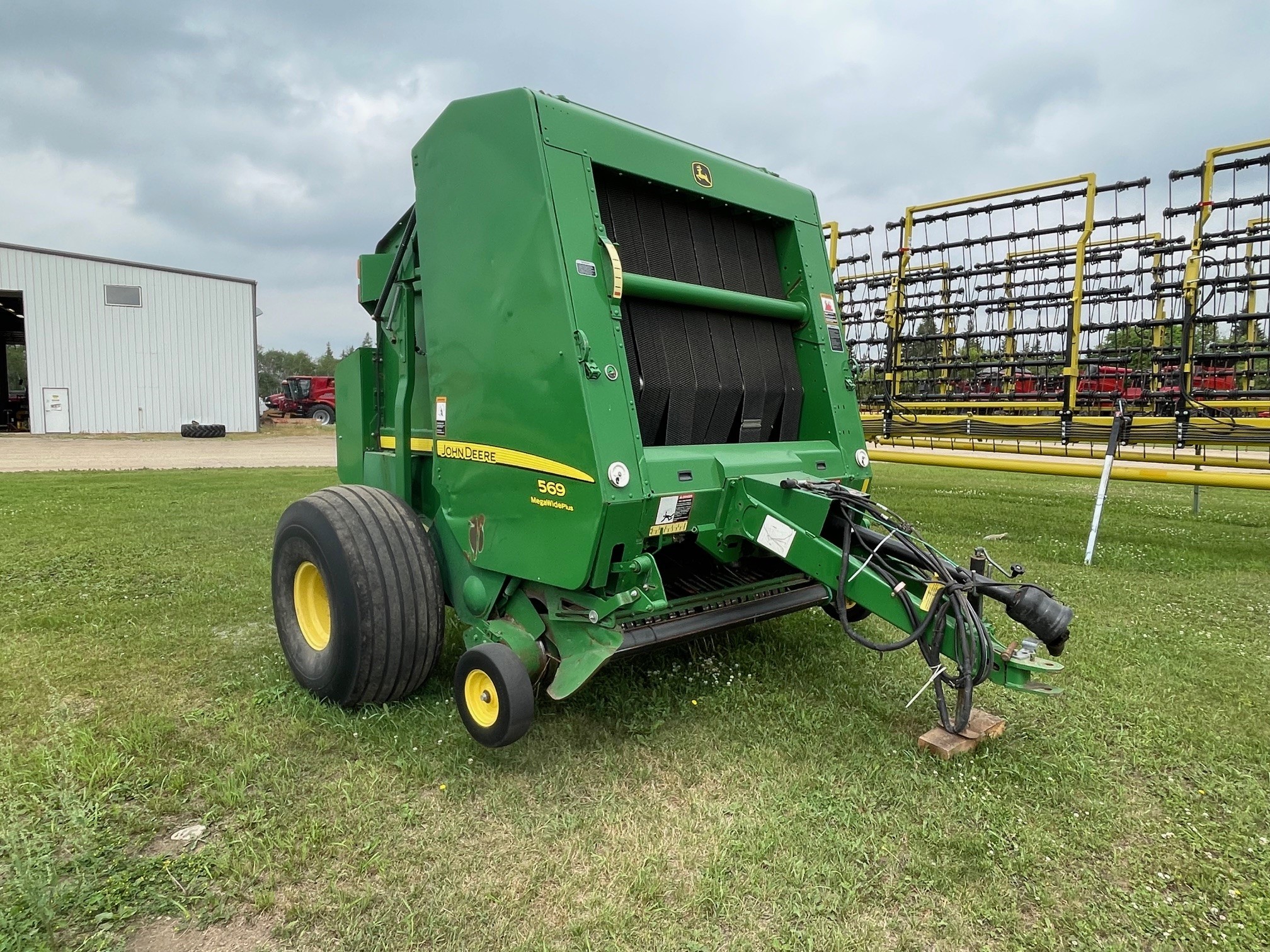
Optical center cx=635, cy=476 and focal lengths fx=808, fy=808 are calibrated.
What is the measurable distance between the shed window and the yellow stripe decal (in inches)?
1055

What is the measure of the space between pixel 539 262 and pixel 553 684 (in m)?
1.60

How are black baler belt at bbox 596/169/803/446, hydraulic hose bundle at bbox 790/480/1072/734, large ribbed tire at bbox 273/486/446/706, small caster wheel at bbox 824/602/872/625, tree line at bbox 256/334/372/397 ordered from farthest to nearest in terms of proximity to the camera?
1. tree line at bbox 256/334/372/397
2. small caster wheel at bbox 824/602/872/625
3. black baler belt at bbox 596/169/803/446
4. large ribbed tire at bbox 273/486/446/706
5. hydraulic hose bundle at bbox 790/480/1072/734

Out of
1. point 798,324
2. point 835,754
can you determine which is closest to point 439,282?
point 798,324

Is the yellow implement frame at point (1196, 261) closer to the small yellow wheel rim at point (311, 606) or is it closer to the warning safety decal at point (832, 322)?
the warning safety decal at point (832, 322)

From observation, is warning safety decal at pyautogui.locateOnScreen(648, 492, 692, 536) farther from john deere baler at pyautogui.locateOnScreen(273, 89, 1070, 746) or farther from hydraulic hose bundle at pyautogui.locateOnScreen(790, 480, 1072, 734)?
hydraulic hose bundle at pyautogui.locateOnScreen(790, 480, 1072, 734)

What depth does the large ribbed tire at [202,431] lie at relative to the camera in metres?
25.8

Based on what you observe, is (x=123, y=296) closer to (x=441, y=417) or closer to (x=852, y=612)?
(x=441, y=417)

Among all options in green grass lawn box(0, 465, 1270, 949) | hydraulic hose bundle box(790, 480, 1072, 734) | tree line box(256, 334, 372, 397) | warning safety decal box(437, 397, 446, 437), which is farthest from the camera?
tree line box(256, 334, 372, 397)

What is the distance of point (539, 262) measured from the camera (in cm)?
304

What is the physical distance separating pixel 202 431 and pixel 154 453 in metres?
6.61

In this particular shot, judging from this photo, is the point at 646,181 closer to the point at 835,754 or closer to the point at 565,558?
the point at 565,558

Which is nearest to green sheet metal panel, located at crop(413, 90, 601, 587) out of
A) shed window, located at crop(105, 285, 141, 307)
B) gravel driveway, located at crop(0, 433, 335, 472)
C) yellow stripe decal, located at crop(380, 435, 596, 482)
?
yellow stripe decal, located at crop(380, 435, 596, 482)

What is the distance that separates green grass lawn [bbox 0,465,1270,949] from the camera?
2246 mm

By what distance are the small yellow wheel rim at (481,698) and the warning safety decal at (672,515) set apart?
2.70 feet
